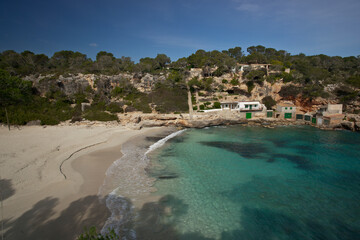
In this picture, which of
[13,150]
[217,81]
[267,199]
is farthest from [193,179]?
[217,81]

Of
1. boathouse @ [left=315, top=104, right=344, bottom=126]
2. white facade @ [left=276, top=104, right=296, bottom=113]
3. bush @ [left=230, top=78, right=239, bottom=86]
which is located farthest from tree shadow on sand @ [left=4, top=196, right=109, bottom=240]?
bush @ [left=230, top=78, right=239, bottom=86]

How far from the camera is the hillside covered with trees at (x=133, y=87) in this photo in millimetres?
29469

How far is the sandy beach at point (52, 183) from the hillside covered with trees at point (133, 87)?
35.6 ft

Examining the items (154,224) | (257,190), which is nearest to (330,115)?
(257,190)

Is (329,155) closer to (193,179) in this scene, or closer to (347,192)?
(347,192)

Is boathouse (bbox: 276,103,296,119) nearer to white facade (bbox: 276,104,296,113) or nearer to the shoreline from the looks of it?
white facade (bbox: 276,104,296,113)

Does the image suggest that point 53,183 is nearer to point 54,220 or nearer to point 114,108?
point 54,220

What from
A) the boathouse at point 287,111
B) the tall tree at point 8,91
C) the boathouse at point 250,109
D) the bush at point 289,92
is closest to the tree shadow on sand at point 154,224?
the tall tree at point 8,91

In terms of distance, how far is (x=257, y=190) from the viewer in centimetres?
1147

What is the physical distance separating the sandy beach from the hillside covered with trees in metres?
10.8

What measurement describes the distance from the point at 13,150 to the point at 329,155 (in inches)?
1204

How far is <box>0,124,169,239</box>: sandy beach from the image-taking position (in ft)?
24.0

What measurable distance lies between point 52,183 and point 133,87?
33.4 m

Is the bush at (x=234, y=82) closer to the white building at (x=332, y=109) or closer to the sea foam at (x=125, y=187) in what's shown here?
the white building at (x=332, y=109)
